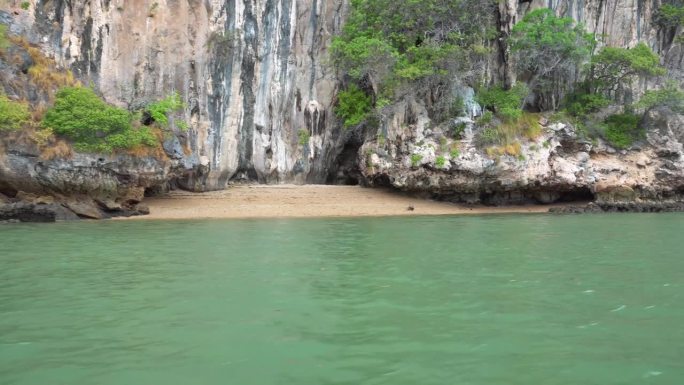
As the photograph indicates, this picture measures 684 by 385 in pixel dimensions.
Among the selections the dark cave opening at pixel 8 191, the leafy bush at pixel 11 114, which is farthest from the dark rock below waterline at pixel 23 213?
the leafy bush at pixel 11 114

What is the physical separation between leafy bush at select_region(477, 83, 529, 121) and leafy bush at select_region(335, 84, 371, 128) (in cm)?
561

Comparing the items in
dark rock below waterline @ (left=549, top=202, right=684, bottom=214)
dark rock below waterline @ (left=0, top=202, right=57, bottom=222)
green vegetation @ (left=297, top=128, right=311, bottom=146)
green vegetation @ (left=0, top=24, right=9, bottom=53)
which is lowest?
dark rock below waterline @ (left=0, top=202, right=57, bottom=222)

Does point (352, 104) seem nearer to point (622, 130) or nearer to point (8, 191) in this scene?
point (622, 130)

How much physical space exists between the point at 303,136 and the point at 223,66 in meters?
5.40

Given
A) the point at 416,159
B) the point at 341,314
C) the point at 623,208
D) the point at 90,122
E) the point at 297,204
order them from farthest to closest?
1. the point at 416,159
2. the point at 623,208
3. the point at 297,204
4. the point at 90,122
5. the point at 341,314

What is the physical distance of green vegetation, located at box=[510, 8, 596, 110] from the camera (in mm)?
26281

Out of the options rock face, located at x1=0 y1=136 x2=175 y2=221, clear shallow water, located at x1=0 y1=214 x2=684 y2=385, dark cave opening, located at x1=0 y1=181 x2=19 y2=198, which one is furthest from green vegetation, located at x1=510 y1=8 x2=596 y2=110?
dark cave opening, located at x1=0 y1=181 x2=19 y2=198

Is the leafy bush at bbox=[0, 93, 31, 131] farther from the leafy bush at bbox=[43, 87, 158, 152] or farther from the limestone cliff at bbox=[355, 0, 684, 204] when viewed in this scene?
the limestone cliff at bbox=[355, 0, 684, 204]

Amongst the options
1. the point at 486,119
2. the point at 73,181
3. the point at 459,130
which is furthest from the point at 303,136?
the point at 73,181

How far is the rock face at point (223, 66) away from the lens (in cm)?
2236

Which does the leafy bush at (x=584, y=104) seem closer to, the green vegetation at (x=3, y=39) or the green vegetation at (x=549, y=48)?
the green vegetation at (x=549, y=48)

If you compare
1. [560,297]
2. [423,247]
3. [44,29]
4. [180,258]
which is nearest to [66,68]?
[44,29]

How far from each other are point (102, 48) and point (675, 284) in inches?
875

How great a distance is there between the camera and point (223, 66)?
2544cm
